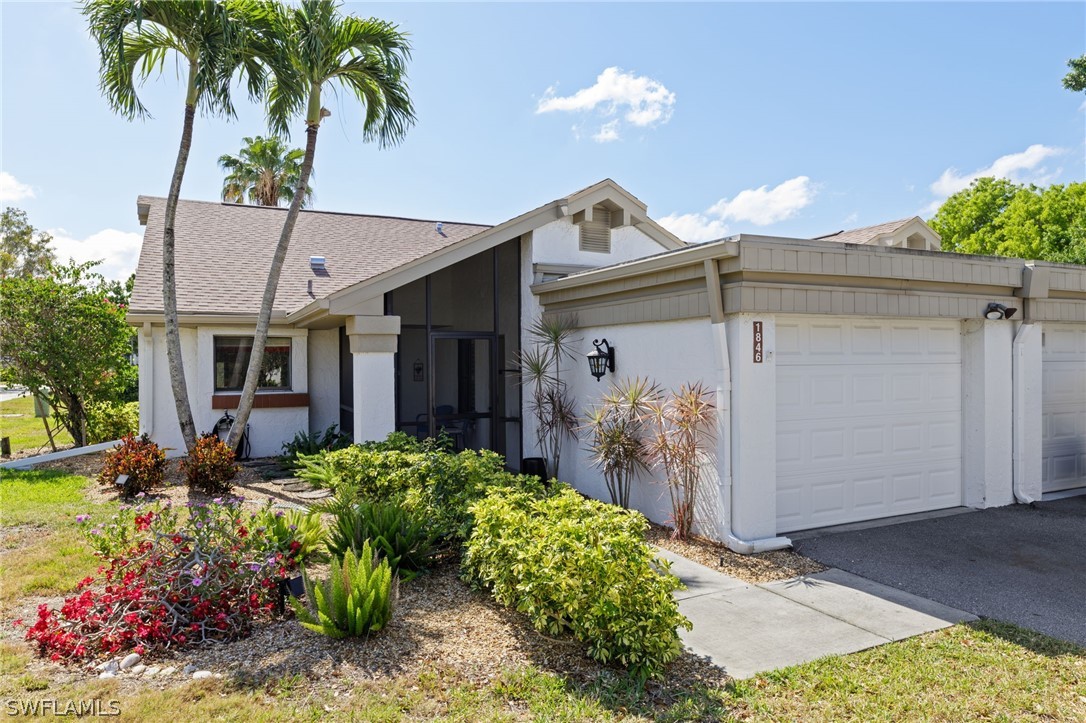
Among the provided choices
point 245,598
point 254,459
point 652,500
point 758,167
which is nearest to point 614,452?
point 652,500

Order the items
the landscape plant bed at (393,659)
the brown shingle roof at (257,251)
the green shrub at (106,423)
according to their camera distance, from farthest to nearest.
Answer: the green shrub at (106,423) < the brown shingle roof at (257,251) < the landscape plant bed at (393,659)

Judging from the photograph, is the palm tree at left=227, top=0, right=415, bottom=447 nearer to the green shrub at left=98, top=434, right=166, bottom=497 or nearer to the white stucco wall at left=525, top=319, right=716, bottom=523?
the green shrub at left=98, top=434, right=166, bottom=497

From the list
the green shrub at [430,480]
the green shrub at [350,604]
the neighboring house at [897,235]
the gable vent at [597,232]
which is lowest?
the green shrub at [350,604]

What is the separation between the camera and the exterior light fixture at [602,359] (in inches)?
346

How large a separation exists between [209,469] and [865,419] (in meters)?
8.24

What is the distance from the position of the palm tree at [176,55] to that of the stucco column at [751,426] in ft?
24.5

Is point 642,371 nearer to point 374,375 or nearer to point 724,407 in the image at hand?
point 724,407

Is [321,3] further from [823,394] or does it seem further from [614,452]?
[823,394]

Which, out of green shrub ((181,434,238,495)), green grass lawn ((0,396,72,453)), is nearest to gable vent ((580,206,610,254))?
green shrub ((181,434,238,495))

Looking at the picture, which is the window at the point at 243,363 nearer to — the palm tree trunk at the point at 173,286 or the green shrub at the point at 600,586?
the palm tree trunk at the point at 173,286

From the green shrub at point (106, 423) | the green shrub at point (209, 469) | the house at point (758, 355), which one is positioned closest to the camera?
the house at point (758, 355)

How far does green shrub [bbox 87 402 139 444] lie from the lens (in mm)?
14031

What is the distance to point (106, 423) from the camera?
1408 centimetres

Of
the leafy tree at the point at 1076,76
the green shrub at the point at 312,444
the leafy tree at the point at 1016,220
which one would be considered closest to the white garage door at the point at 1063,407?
the leafy tree at the point at 1076,76
